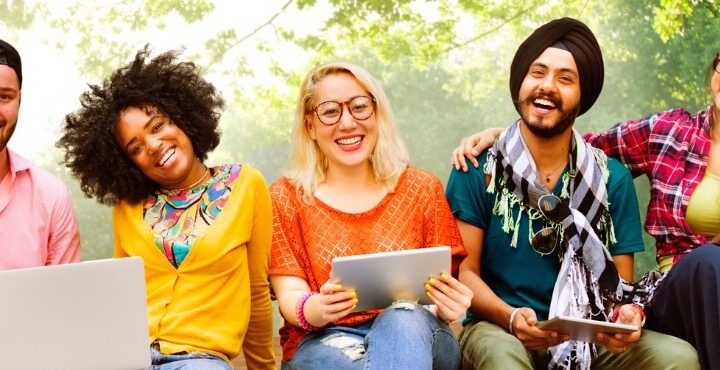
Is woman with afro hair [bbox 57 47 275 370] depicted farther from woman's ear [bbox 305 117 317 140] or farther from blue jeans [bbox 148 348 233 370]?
woman's ear [bbox 305 117 317 140]

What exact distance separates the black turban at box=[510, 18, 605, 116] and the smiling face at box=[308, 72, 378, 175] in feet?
1.74

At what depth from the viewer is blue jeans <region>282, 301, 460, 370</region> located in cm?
212

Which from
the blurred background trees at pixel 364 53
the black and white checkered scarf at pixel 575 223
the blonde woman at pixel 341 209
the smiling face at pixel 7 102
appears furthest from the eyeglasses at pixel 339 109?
the blurred background trees at pixel 364 53

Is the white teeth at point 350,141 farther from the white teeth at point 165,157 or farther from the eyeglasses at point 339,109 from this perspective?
the white teeth at point 165,157

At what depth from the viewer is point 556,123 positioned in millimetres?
2652

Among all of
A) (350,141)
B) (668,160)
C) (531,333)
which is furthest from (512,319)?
A: (668,160)

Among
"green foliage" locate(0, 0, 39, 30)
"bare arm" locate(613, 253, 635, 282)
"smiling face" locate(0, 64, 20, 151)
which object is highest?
"green foliage" locate(0, 0, 39, 30)

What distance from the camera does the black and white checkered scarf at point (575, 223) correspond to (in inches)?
102

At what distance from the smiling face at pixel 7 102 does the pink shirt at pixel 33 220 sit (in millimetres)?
83

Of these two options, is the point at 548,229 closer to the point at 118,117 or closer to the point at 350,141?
the point at 350,141

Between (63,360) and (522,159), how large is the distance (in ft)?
4.70

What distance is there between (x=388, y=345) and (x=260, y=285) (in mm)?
551

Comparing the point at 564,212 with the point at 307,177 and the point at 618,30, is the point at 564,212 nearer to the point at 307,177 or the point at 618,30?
the point at 307,177

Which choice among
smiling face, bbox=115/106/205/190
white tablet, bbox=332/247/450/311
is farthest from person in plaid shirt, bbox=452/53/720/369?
smiling face, bbox=115/106/205/190
